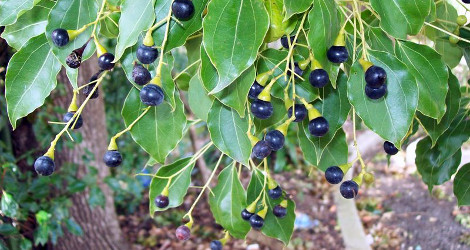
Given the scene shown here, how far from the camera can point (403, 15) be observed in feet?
2.58

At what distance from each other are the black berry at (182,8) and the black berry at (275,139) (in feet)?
0.78

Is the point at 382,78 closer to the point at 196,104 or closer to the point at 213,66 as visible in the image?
the point at 213,66

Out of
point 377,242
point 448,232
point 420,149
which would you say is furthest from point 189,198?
point 420,149

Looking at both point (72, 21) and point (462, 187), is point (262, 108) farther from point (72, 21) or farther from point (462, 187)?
point (462, 187)

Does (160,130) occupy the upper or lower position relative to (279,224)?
upper

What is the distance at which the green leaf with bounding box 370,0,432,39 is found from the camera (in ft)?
2.55

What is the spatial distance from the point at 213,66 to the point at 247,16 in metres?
0.09

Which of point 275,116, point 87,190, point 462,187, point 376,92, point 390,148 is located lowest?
point 87,190

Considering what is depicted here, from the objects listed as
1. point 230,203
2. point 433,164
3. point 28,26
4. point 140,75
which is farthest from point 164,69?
point 433,164

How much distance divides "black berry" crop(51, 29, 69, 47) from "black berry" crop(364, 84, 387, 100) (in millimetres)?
480

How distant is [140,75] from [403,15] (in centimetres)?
44

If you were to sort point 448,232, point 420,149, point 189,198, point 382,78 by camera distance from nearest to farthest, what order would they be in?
point 382,78 < point 420,149 < point 448,232 < point 189,198

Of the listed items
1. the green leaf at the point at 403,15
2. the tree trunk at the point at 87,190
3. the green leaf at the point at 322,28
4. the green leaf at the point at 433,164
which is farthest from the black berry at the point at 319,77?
the tree trunk at the point at 87,190

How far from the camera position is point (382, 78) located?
2.35 feet
